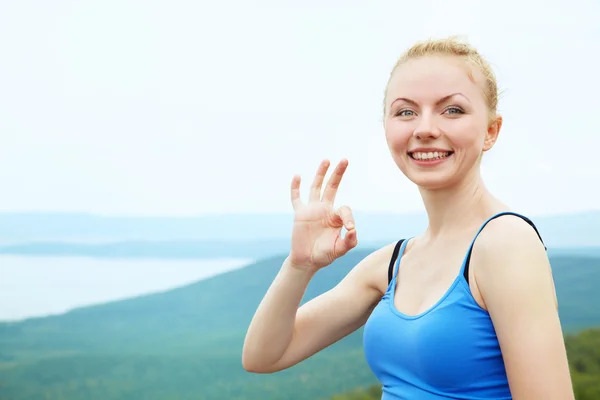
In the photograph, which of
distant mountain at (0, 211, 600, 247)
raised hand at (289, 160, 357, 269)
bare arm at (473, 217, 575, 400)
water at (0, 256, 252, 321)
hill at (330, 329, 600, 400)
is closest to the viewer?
bare arm at (473, 217, 575, 400)

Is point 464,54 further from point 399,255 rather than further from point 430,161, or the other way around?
point 399,255

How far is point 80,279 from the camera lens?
4.65 m

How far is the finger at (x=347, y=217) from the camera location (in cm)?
107

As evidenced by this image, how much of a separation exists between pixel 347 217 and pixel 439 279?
175 millimetres

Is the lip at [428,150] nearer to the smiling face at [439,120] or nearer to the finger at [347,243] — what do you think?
the smiling face at [439,120]

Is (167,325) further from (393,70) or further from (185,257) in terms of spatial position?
(393,70)

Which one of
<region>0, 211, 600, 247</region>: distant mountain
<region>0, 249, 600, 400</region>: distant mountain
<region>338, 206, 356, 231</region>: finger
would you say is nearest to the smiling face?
<region>338, 206, 356, 231</region>: finger

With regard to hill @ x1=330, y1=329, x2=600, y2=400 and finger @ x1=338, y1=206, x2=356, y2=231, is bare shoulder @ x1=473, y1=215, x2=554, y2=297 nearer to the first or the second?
finger @ x1=338, y1=206, x2=356, y2=231

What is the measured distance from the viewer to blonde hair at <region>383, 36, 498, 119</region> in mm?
1050

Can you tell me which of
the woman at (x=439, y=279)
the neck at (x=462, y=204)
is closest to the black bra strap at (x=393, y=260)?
the woman at (x=439, y=279)

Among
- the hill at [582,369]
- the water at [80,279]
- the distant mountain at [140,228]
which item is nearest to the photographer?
the hill at [582,369]

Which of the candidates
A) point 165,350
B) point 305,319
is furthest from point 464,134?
point 165,350

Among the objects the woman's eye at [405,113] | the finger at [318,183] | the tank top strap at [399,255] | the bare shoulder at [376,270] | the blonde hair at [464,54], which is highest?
the blonde hair at [464,54]

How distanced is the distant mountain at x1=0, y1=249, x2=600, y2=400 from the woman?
122 inches
